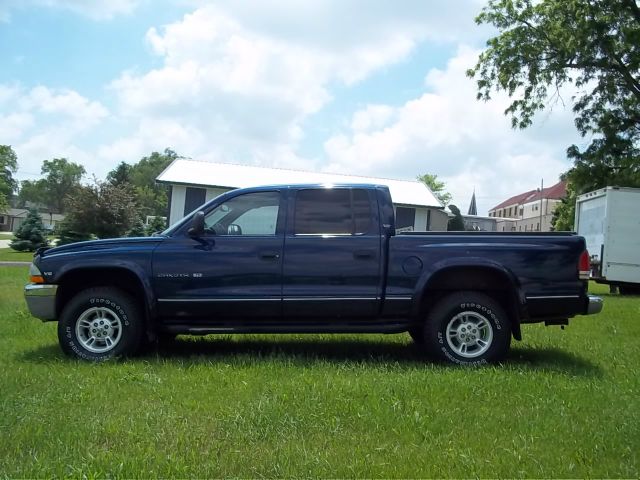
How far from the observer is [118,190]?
121 ft

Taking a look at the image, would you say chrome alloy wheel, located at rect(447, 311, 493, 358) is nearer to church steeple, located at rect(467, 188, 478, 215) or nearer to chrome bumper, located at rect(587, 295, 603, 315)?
chrome bumper, located at rect(587, 295, 603, 315)

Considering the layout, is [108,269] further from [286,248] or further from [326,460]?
[326,460]

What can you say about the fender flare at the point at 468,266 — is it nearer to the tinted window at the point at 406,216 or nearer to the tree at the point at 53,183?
the tinted window at the point at 406,216

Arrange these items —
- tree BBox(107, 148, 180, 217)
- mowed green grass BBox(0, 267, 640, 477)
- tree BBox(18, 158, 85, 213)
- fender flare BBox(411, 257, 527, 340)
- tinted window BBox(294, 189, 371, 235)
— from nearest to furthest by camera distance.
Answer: mowed green grass BBox(0, 267, 640, 477) → fender flare BBox(411, 257, 527, 340) → tinted window BBox(294, 189, 371, 235) → tree BBox(107, 148, 180, 217) → tree BBox(18, 158, 85, 213)

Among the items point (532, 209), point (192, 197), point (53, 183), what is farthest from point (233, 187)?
point (53, 183)

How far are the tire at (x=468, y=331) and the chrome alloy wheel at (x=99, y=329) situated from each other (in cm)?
330

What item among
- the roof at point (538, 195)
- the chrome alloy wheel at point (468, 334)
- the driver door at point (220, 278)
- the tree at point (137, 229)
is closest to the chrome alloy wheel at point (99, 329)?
the driver door at point (220, 278)

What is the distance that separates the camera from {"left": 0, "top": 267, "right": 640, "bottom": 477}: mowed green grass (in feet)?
12.2

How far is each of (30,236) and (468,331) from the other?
3570cm

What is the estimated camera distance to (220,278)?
6.50 metres

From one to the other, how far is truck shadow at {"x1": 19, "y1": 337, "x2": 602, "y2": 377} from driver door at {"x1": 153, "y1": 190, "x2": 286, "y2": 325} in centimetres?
52

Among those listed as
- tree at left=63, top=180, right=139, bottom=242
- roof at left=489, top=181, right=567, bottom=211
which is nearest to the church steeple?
roof at left=489, top=181, right=567, bottom=211

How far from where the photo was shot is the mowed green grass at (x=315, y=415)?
3.72 m

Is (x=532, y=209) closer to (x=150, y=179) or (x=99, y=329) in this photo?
(x=150, y=179)
